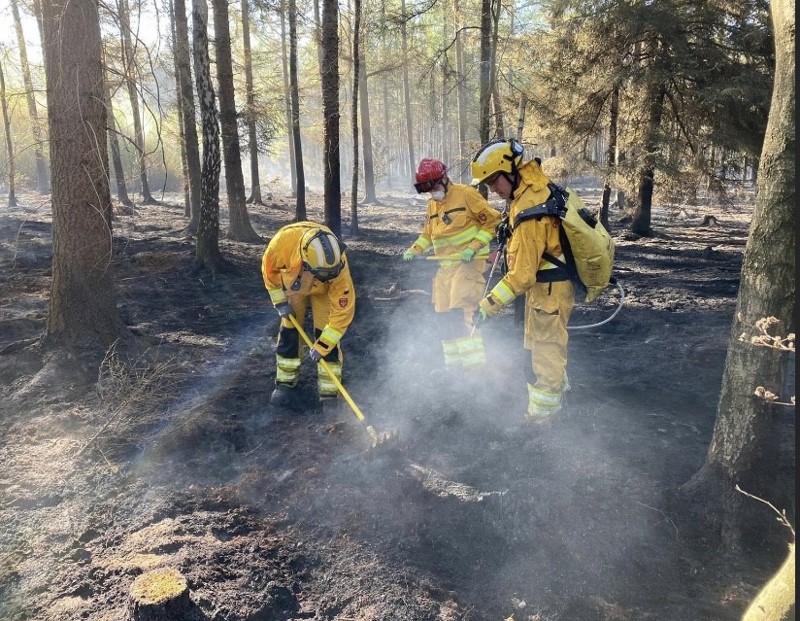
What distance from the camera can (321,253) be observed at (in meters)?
4.26

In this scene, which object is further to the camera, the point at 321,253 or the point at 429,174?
the point at 429,174

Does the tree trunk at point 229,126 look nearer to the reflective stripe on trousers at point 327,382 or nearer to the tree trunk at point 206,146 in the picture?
the tree trunk at point 206,146

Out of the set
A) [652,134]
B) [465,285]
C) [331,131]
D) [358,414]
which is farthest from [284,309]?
[652,134]

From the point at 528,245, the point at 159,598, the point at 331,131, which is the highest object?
the point at 331,131

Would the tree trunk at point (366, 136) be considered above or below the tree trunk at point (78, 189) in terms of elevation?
above

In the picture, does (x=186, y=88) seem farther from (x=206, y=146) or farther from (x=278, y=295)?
(x=278, y=295)

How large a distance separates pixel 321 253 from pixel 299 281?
0.45 meters

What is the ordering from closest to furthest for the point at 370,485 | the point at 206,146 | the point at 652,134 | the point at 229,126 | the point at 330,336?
the point at 370,485, the point at 330,336, the point at 206,146, the point at 229,126, the point at 652,134

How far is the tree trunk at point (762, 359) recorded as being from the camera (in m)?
2.43

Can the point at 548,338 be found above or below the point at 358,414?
above

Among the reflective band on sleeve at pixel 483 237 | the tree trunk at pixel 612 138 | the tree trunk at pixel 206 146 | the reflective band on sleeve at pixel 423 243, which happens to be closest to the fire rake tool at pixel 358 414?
the reflective band on sleeve at pixel 423 243

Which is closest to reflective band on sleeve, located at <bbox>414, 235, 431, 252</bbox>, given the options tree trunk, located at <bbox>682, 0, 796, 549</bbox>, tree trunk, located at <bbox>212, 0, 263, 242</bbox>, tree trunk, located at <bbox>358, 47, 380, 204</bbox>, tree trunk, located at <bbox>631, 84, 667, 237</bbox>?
tree trunk, located at <bbox>682, 0, 796, 549</bbox>

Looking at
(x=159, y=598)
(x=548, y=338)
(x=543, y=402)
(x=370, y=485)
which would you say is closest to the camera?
(x=159, y=598)

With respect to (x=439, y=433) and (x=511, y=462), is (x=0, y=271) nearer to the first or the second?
(x=439, y=433)
